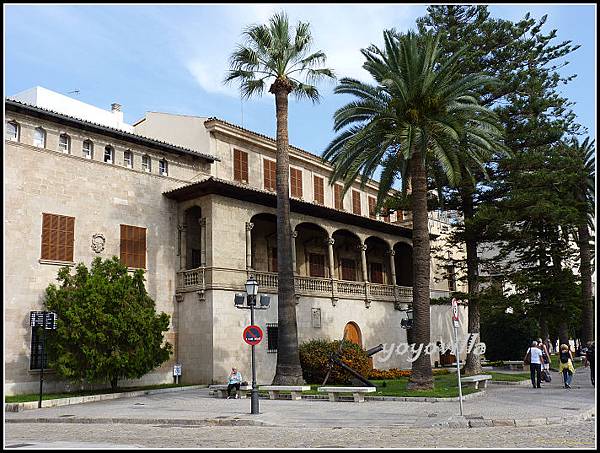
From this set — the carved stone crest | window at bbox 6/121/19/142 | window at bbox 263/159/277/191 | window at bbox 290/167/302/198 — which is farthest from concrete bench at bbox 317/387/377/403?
window at bbox 290/167/302/198

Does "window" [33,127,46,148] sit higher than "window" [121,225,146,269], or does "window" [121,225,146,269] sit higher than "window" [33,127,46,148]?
"window" [33,127,46,148]

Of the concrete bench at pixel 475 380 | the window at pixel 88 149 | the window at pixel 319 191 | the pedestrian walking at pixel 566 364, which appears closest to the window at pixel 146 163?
the window at pixel 88 149

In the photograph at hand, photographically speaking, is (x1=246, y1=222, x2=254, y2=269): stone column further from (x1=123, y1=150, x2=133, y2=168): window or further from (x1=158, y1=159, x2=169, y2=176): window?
(x1=123, y1=150, x2=133, y2=168): window

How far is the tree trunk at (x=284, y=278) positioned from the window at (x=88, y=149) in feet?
27.9

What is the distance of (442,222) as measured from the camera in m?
51.5

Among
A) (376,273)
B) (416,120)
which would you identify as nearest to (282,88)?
(416,120)

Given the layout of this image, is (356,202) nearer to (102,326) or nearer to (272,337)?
(272,337)

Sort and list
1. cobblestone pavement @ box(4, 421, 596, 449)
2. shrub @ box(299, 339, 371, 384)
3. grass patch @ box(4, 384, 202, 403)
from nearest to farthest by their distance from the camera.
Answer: cobblestone pavement @ box(4, 421, 596, 449) → grass patch @ box(4, 384, 202, 403) → shrub @ box(299, 339, 371, 384)

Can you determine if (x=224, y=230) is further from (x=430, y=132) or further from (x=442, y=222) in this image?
(x=442, y=222)

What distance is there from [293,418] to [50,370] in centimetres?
1340

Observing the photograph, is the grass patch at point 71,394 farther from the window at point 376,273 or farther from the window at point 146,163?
the window at point 376,273

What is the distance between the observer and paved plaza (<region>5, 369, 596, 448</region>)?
465 inches

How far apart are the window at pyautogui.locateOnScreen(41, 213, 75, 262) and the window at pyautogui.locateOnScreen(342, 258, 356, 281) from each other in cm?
1834

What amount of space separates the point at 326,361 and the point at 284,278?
503 cm
